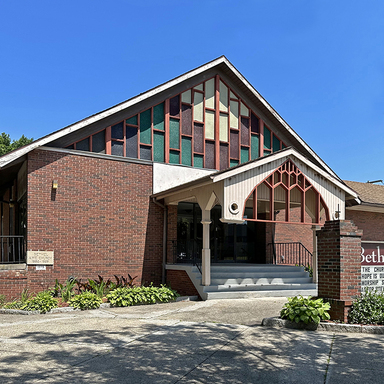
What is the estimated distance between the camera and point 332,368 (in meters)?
6.10

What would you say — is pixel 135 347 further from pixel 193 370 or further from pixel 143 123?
pixel 143 123

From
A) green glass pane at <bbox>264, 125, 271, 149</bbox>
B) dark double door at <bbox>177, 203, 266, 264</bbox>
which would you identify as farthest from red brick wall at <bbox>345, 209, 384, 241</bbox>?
green glass pane at <bbox>264, 125, 271, 149</bbox>

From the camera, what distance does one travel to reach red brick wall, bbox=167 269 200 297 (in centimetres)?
1408

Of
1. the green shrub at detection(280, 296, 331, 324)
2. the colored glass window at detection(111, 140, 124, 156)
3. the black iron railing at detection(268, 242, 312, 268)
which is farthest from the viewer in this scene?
the black iron railing at detection(268, 242, 312, 268)

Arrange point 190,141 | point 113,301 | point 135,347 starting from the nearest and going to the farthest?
point 135,347
point 113,301
point 190,141

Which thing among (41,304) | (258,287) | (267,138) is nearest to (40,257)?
(41,304)

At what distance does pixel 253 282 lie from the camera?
1462 cm

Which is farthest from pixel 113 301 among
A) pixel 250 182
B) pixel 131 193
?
pixel 250 182

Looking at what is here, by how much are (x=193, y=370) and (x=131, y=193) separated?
9.87 m

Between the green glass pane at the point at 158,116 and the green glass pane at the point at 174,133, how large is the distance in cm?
38

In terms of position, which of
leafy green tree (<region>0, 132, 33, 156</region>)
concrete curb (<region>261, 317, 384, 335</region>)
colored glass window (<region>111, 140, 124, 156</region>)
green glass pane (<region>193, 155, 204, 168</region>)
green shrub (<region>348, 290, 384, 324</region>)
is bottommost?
concrete curb (<region>261, 317, 384, 335</region>)

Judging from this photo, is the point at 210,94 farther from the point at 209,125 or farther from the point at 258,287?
the point at 258,287

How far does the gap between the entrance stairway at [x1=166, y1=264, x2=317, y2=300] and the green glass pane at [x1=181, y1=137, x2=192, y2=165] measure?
13.7ft

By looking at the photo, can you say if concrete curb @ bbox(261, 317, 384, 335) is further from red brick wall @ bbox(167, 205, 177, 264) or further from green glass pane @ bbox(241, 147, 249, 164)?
green glass pane @ bbox(241, 147, 249, 164)
